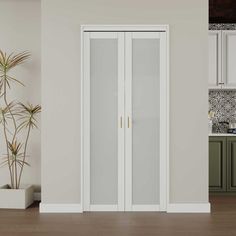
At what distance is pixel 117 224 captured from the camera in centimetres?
477

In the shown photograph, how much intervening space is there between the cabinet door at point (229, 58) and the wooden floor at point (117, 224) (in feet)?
7.05

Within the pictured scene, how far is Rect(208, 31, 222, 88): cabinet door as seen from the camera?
6.71 metres

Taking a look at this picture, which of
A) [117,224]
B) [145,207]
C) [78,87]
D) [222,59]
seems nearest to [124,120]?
[78,87]

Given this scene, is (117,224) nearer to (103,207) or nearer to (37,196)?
(103,207)

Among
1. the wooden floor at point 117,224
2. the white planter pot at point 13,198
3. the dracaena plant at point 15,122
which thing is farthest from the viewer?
the dracaena plant at point 15,122

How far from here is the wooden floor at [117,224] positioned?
4.44 metres

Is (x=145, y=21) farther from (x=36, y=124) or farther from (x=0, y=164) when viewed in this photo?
(x=0, y=164)

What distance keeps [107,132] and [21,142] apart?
4.76 ft

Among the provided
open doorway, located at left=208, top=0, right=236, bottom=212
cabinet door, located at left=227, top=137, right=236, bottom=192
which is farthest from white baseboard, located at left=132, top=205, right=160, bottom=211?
cabinet door, located at left=227, top=137, right=236, bottom=192

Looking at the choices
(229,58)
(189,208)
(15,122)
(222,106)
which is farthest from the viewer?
(222,106)

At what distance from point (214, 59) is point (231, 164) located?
1.63m

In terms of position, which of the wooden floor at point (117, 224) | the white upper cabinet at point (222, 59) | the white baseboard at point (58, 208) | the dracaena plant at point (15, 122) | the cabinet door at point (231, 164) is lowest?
the wooden floor at point (117, 224)

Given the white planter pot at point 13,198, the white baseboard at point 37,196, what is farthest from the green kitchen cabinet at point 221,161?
the white planter pot at point 13,198

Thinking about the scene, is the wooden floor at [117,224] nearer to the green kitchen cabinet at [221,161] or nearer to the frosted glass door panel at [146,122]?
the frosted glass door panel at [146,122]
